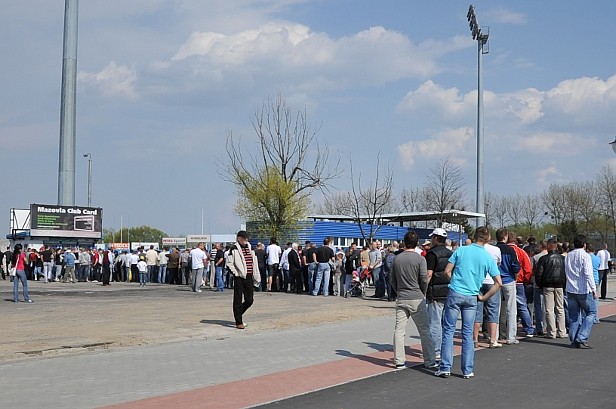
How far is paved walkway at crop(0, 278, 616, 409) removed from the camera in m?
9.02

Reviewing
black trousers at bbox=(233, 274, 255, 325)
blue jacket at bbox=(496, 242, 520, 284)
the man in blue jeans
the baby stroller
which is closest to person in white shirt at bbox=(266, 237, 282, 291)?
the baby stroller

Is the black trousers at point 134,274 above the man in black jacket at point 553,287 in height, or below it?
below

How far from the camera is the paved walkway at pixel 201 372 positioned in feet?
29.6

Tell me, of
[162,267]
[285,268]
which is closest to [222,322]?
[285,268]

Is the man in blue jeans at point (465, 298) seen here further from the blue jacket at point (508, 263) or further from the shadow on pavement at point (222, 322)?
the shadow on pavement at point (222, 322)

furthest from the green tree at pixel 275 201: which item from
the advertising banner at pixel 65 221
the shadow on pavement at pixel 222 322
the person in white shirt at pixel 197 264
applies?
the shadow on pavement at pixel 222 322

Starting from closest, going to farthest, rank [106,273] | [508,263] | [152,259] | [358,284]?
[508,263], [358,284], [106,273], [152,259]

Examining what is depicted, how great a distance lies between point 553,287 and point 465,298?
496 centimetres

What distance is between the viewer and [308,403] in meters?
8.76

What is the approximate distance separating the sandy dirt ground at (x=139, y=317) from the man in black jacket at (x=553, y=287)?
16.4ft

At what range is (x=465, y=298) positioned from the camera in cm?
1055

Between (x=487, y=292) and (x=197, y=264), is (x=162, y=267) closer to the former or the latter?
(x=197, y=264)

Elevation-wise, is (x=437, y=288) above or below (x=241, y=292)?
above

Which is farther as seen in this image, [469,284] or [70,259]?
[70,259]
